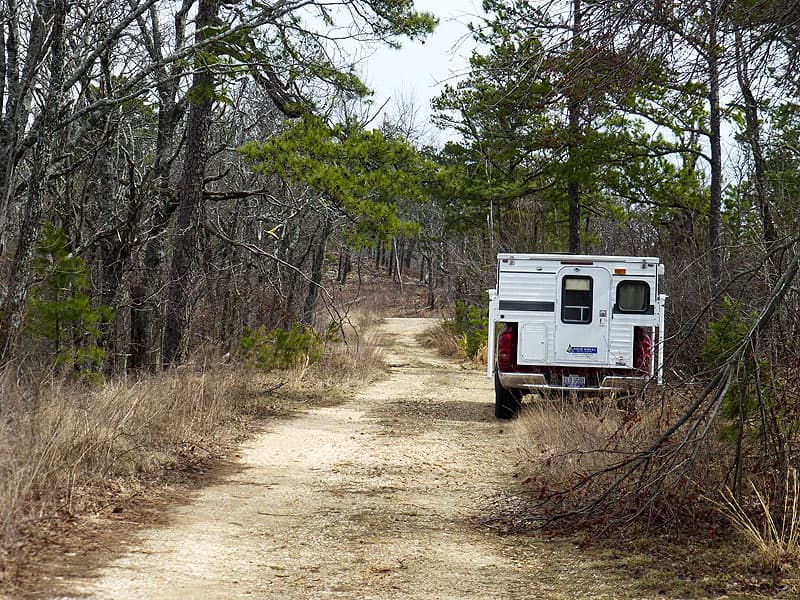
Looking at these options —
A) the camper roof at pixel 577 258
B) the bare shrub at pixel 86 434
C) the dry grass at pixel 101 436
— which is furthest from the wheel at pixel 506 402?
the bare shrub at pixel 86 434

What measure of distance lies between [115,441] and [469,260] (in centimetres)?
1977

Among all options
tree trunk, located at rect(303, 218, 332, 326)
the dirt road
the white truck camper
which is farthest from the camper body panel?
tree trunk, located at rect(303, 218, 332, 326)

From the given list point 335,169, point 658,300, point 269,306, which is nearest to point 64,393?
point 335,169

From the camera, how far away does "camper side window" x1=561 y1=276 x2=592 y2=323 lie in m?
13.2

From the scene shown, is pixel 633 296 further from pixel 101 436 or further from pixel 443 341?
pixel 443 341

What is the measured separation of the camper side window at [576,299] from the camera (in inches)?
520

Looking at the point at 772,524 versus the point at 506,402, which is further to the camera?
the point at 506,402

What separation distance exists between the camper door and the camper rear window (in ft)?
0.59

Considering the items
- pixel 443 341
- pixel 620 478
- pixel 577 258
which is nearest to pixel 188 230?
pixel 577 258

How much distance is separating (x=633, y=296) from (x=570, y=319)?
916 mm

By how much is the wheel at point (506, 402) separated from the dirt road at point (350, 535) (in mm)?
1438

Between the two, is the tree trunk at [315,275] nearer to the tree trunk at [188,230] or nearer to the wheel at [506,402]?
the tree trunk at [188,230]

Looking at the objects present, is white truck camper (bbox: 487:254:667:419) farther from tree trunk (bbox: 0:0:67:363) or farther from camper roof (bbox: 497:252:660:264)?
A: tree trunk (bbox: 0:0:67:363)

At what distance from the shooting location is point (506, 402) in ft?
45.5
